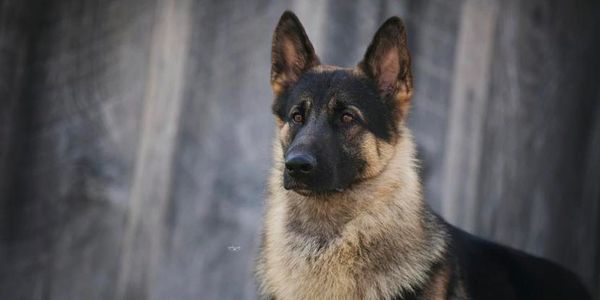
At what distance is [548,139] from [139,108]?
3746 millimetres

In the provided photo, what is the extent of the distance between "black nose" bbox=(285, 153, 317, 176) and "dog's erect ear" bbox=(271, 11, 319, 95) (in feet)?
2.63

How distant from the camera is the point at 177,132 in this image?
22.8 ft

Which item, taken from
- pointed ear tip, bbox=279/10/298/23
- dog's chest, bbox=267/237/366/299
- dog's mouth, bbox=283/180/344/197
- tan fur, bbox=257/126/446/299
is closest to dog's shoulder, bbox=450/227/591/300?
tan fur, bbox=257/126/446/299

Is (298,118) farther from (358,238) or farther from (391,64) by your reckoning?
(358,238)

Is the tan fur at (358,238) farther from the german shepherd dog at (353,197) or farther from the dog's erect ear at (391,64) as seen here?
the dog's erect ear at (391,64)

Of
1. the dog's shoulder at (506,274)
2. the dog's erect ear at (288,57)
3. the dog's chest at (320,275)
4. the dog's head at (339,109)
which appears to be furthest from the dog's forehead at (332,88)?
the dog's shoulder at (506,274)

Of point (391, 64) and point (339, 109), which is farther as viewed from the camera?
point (391, 64)

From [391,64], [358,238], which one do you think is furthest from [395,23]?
[358,238]

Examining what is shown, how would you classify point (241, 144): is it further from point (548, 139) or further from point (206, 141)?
point (548, 139)

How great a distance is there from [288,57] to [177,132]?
7.38 ft

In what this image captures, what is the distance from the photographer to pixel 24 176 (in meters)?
7.27

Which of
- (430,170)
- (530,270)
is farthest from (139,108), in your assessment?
(530,270)

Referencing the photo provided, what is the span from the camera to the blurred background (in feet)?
22.4

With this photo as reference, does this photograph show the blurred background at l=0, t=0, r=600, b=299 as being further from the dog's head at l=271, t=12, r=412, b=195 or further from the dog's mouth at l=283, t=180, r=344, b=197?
the dog's mouth at l=283, t=180, r=344, b=197
